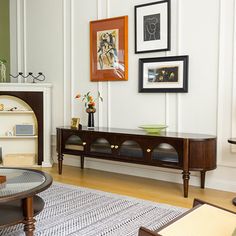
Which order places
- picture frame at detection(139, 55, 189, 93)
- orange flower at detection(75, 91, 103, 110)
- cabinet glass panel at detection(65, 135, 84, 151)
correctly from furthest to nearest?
orange flower at detection(75, 91, 103, 110) < cabinet glass panel at detection(65, 135, 84, 151) < picture frame at detection(139, 55, 189, 93)

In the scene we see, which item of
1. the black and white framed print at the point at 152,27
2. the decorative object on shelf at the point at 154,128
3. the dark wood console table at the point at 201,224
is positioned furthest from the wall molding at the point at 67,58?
the dark wood console table at the point at 201,224

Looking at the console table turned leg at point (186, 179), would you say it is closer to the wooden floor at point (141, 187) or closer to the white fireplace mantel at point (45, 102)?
the wooden floor at point (141, 187)

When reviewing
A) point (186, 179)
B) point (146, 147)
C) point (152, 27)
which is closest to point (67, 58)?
point (152, 27)

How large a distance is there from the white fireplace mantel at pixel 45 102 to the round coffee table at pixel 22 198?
7.25 feet

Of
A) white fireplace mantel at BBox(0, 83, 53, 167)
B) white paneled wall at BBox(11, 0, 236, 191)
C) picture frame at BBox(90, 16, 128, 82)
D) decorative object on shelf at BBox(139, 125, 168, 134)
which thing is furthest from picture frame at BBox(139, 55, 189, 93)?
white fireplace mantel at BBox(0, 83, 53, 167)

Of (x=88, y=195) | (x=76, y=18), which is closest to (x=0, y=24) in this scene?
(x=76, y=18)

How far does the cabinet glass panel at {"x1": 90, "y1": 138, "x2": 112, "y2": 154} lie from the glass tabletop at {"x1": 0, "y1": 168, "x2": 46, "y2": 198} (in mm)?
1279

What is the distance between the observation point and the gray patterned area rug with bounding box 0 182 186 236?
7.53ft

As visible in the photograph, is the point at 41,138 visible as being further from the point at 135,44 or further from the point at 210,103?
the point at 210,103

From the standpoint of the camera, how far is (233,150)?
3262mm

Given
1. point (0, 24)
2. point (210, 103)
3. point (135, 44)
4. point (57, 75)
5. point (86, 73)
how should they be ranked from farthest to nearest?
1. point (0, 24)
2. point (57, 75)
3. point (86, 73)
4. point (135, 44)
5. point (210, 103)

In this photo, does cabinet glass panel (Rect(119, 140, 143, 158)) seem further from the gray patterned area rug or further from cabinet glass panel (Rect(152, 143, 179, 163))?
the gray patterned area rug

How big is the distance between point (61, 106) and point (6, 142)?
0.98 meters

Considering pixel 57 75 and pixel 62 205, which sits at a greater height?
pixel 57 75
